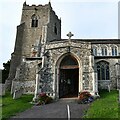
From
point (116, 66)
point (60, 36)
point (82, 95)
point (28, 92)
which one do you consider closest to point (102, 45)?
point (116, 66)

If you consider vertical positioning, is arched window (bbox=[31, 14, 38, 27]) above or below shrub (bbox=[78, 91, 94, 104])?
above

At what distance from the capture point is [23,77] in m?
32.4

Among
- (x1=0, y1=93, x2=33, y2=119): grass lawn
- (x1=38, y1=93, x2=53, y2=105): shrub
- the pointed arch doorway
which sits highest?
the pointed arch doorway

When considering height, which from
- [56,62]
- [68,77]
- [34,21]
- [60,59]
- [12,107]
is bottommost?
[12,107]

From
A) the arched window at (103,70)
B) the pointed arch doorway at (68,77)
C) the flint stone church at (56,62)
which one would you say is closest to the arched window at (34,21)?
the flint stone church at (56,62)

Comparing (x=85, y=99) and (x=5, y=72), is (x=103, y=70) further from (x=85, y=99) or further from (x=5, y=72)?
(x=5, y=72)

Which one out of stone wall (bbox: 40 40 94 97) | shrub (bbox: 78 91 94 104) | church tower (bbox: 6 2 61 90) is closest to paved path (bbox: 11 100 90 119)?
shrub (bbox: 78 91 94 104)

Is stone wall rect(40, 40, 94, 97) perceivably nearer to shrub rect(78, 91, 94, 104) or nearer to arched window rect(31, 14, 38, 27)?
shrub rect(78, 91, 94, 104)

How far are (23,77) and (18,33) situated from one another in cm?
1507

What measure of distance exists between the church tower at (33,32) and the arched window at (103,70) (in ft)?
43.0

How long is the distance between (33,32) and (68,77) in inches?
→ 763

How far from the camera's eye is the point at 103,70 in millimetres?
29906

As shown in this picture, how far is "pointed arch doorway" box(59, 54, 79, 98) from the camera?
25.3 metres

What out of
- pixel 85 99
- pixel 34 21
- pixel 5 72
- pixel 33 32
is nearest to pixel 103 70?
pixel 85 99
